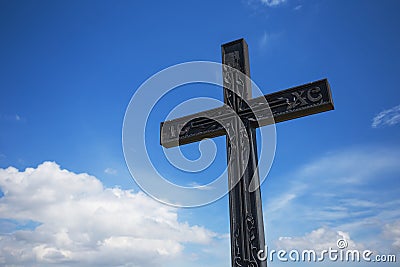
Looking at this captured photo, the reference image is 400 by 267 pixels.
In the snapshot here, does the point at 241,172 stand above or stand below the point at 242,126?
below

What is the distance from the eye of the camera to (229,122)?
541 cm

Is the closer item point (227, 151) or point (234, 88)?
point (227, 151)

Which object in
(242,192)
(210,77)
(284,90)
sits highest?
(210,77)

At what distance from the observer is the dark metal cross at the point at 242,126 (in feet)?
15.3

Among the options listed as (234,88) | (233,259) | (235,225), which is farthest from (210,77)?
(233,259)

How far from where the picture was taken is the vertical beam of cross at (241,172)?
15.1 ft

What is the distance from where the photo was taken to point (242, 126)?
5309mm

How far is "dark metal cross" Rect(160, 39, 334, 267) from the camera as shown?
467 cm

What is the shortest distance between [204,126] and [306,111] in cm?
142

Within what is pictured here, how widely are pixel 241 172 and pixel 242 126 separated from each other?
674 millimetres

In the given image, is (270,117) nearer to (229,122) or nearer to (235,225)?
(229,122)

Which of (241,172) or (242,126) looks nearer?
(241,172)

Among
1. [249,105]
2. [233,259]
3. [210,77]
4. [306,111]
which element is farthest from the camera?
[210,77]

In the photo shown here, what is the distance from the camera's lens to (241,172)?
499cm
